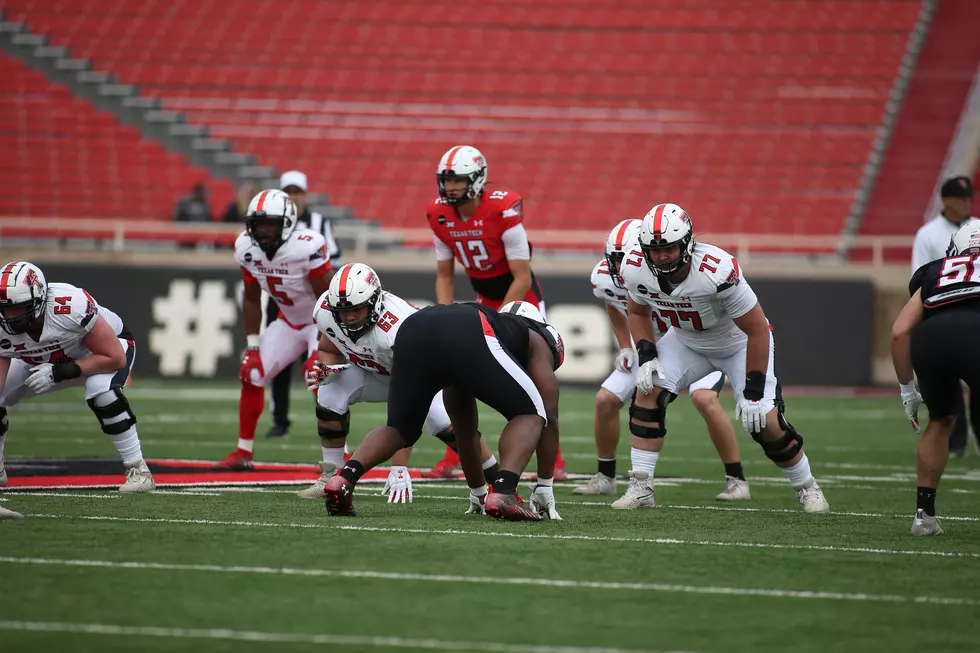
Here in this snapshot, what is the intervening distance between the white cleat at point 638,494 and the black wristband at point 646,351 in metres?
0.59

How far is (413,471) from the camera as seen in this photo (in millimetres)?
9266


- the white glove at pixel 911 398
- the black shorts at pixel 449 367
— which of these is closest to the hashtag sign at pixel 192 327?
the black shorts at pixel 449 367

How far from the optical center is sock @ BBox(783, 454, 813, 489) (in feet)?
24.6

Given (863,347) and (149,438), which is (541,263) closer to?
(863,347)

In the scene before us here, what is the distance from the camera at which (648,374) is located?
7.50 m

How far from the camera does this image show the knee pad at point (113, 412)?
766 cm

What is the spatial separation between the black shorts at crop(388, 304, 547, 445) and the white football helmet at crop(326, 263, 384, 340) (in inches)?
15.9

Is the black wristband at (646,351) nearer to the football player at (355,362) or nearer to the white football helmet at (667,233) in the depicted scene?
the white football helmet at (667,233)

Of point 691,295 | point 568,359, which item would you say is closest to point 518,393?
point 691,295

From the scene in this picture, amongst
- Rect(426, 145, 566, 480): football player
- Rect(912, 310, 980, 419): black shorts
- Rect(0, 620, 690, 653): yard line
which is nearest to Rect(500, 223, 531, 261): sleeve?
Rect(426, 145, 566, 480): football player

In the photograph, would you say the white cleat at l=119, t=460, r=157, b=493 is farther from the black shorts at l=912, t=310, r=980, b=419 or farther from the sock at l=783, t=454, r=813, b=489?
the black shorts at l=912, t=310, r=980, b=419

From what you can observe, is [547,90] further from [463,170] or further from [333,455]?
[333,455]

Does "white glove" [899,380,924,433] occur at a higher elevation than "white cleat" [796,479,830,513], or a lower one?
higher

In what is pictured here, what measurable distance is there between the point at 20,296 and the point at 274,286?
2.27m
